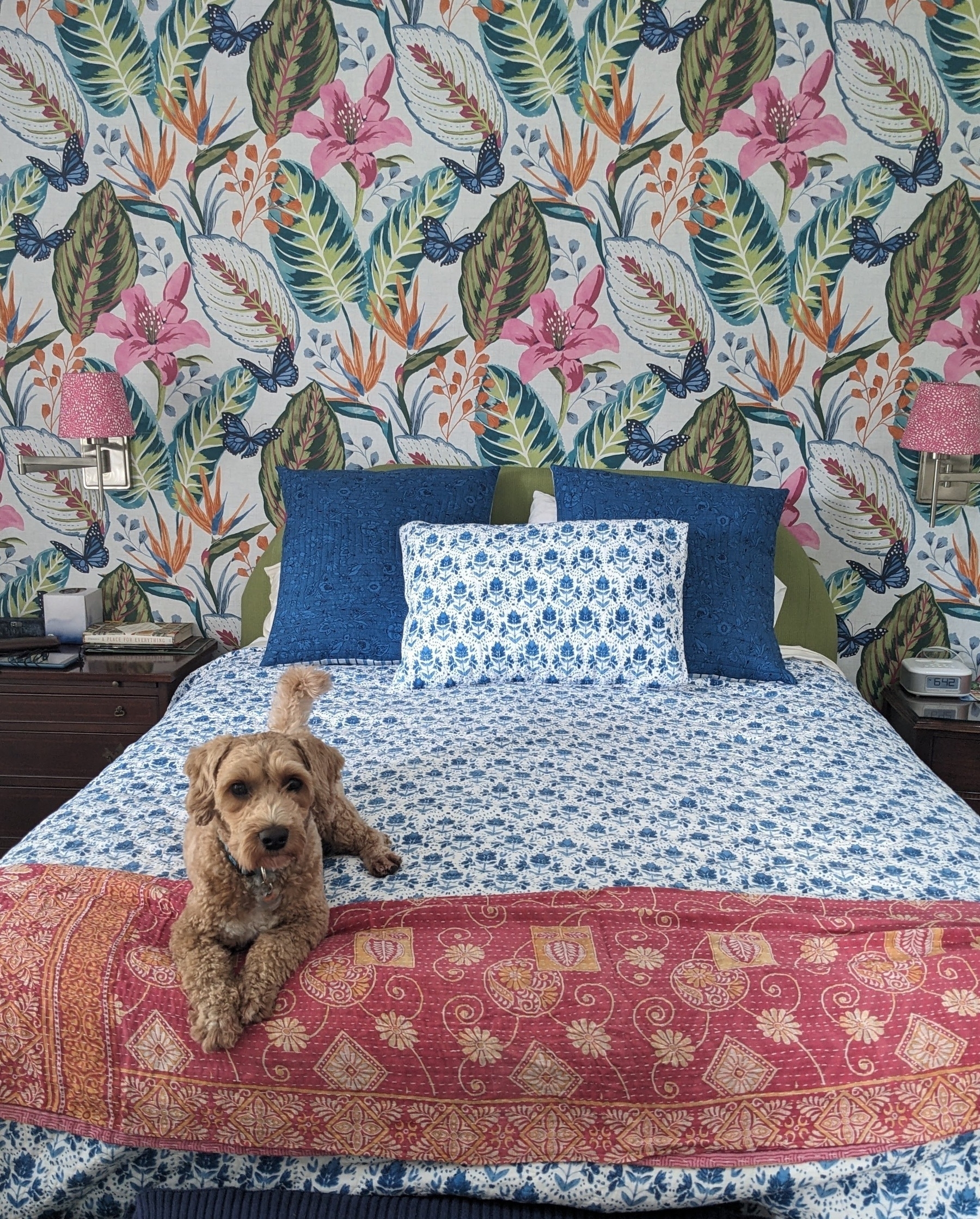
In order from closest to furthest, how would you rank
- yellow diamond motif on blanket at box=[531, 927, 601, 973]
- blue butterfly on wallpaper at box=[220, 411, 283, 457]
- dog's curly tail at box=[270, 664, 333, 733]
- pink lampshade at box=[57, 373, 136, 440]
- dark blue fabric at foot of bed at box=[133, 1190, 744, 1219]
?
dark blue fabric at foot of bed at box=[133, 1190, 744, 1219] < yellow diamond motif on blanket at box=[531, 927, 601, 973] < dog's curly tail at box=[270, 664, 333, 733] < pink lampshade at box=[57, 373, 136, 440] < blue butterfly on wallpaper at box=[220, 411, 283, 457]

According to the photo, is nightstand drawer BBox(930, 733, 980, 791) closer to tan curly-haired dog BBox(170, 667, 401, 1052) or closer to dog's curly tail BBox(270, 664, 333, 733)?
dog's curly tail BBox(270, 664, 333, 733)

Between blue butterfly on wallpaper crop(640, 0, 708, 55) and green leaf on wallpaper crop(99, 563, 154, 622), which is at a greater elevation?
blue butterfly on wallpaper crop(640, 0, 708, 55)

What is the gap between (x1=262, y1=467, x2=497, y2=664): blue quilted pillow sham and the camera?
271cm

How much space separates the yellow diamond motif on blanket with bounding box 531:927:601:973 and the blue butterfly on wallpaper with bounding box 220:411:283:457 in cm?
223

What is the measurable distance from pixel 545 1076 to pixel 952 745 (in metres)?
2.00

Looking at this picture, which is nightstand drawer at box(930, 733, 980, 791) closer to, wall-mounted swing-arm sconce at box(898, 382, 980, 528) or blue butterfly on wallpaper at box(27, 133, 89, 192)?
wall-mounted swing-arm sconce at box(898, 382, 980, 528)

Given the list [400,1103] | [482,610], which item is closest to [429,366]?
[482,610]

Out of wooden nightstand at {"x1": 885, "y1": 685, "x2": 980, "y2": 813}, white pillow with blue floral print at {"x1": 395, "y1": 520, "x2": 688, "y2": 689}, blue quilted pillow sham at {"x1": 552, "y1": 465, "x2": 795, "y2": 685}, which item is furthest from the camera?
wooden nightstand at {"x1": 885, "y1": 685, "x2": 980, "y2": 813}

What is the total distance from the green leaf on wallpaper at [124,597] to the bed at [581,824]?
0.78 metres

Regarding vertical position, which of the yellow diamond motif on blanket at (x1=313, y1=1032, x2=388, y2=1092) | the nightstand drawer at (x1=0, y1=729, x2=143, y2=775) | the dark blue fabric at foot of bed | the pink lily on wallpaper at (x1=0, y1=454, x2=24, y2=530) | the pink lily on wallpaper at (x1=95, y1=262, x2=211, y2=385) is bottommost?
the nightstand drawer at (x1=0, y1=729, x2=143, y2=775)

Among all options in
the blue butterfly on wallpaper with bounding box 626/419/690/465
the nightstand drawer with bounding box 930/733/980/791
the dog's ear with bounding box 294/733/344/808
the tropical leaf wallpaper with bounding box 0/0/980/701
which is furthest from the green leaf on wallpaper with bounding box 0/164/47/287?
the nightstand drawer with bounding box 930/733/980/791

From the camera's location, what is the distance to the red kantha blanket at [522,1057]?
3.90ft

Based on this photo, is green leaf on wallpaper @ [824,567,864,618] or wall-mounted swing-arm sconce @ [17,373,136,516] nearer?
wall-mounted swing-arm sconce @ [17,373,136,516]

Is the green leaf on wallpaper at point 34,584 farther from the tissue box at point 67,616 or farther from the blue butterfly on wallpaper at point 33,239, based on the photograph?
the blue butterfly on wallpaper at point 33,239
